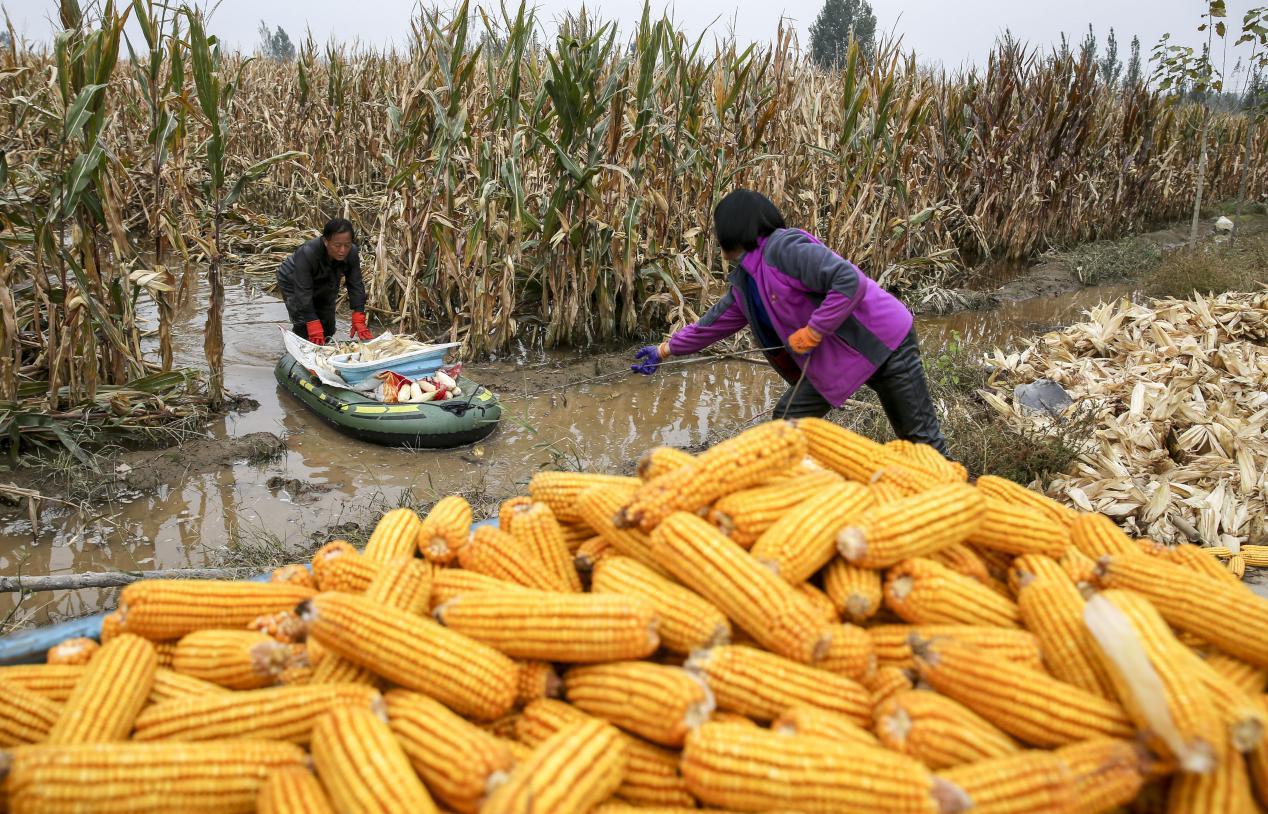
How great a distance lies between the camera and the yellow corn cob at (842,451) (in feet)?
9.09

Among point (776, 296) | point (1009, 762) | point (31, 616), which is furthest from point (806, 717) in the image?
point (31, 616)

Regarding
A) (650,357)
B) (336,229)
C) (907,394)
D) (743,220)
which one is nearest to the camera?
(743,220)

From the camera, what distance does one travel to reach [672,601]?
6.63 feet

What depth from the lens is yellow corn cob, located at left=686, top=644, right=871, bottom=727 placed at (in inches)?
71.3

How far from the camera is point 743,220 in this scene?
4.23 m

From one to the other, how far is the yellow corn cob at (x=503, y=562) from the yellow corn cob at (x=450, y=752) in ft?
1.73

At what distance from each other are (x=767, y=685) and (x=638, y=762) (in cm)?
35

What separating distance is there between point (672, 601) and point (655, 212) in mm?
7441

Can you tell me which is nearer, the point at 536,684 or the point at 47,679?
the point at 536,684

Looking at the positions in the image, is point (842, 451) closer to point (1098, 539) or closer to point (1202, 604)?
point (1098, 539)

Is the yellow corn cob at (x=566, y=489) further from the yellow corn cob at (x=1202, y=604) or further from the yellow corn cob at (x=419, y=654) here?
the yellow corn cob at (x=1202, y=604)

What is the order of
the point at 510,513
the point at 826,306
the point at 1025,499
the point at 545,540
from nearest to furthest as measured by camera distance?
1. the point at 545,540
2. the point at 510,513
3. the point at 1025,499
4. the point at 826,306

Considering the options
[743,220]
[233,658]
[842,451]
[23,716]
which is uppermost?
[743,220]

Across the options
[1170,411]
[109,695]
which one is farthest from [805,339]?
[109,695]
